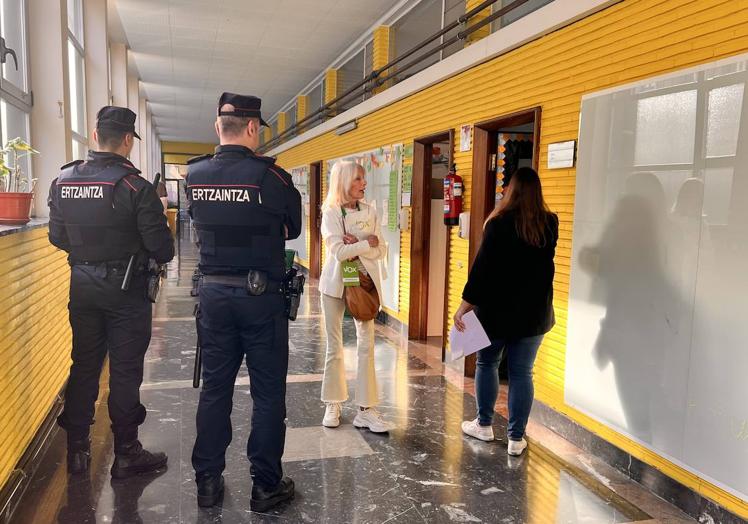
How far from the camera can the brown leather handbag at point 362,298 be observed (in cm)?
309

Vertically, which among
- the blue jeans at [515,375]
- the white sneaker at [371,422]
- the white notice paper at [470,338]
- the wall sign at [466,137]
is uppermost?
the wall sign at [466,137]

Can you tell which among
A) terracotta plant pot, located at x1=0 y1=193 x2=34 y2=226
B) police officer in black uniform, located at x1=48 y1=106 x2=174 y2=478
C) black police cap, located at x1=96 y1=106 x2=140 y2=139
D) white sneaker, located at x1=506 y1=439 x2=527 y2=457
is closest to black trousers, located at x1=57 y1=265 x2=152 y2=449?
police officer in black uniform, located at x1=48 y1=106 x2=174 y2=478

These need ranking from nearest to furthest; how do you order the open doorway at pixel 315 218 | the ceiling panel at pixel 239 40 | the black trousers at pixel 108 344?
the black trousers at pixel 108 344
the ceiling panel at pixel 239 40
the open doorway at pixel 315 218

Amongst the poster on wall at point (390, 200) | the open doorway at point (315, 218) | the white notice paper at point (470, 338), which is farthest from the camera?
the open doorway at point (315, 218)

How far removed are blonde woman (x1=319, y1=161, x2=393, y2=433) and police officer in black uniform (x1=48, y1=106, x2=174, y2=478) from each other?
900 millimetres

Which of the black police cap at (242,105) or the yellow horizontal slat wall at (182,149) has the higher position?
the yellow horizontal slat wall at (182,149)

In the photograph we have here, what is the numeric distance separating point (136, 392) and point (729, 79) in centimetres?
304

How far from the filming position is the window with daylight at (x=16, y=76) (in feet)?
11.0

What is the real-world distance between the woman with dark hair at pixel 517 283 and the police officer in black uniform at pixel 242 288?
1.08 meters

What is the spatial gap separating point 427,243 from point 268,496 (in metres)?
3.58

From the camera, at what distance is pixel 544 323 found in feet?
9.66

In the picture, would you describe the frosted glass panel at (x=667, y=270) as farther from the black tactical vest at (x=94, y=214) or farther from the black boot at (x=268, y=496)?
the black tactical vest at (x=94, y=214)

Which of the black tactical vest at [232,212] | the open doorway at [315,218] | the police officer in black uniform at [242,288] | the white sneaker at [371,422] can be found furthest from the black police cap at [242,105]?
the open doorway at [315,218]

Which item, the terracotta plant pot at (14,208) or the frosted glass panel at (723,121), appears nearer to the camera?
the frosted glass panel at (723,121)
